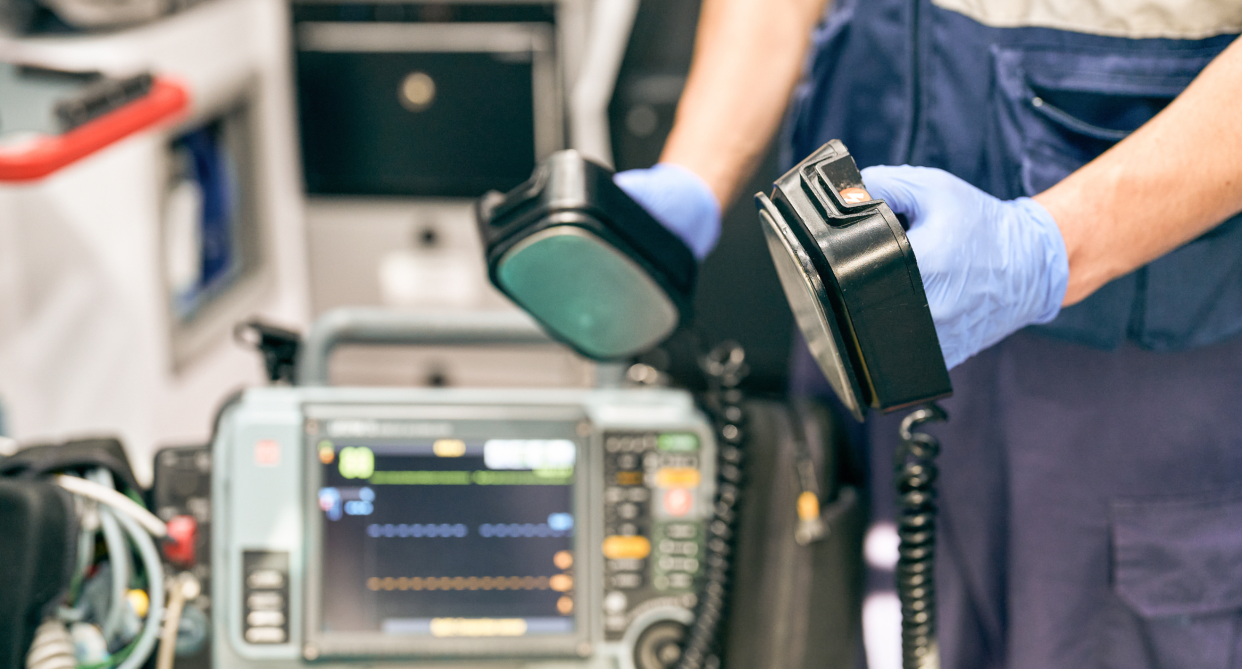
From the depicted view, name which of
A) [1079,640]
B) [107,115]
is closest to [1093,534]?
[1079,640]

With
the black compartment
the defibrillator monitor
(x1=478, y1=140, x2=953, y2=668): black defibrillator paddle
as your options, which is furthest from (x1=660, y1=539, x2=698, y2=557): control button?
the black compartment

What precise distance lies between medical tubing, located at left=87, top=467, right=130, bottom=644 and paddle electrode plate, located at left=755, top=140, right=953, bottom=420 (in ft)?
1.84

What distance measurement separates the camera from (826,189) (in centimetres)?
51

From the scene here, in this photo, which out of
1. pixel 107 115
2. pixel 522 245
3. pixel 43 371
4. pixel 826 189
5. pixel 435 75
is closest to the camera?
pixel 826 189

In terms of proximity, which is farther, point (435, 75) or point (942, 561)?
point (435, 75)

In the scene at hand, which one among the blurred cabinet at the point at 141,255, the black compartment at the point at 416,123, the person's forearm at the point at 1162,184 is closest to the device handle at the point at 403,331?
the person's forearm at the point at 1162,184

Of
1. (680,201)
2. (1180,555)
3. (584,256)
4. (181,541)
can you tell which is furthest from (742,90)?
(181,541)

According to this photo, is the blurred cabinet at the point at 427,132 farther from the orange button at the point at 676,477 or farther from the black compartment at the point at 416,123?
the orange button at the point at 676,477

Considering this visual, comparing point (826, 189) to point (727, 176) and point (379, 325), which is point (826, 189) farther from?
point (379, 325)

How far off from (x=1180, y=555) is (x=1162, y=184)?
0.87 ft

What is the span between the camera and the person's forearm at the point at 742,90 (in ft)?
2.70

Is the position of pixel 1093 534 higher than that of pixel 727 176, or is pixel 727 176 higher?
pixel 727 176

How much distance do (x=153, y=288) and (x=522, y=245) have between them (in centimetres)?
106

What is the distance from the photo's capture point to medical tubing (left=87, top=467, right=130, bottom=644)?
734mm
